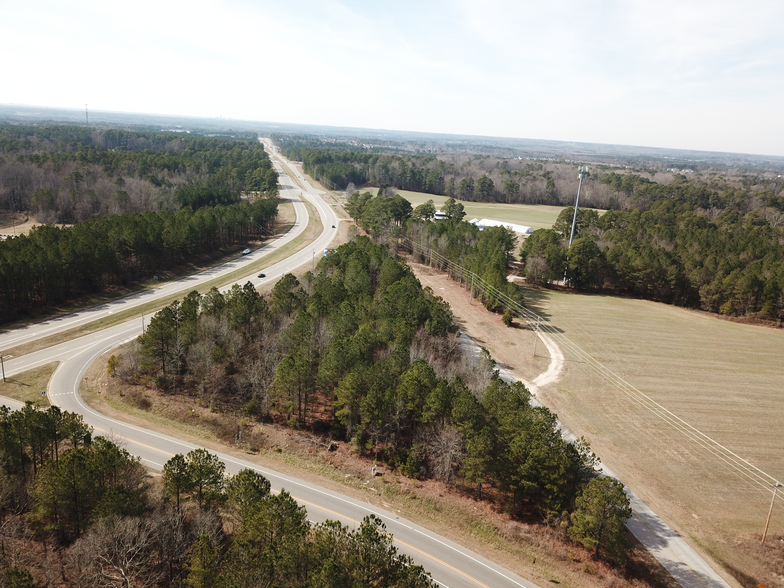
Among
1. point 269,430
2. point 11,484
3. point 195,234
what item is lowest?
point 269,430

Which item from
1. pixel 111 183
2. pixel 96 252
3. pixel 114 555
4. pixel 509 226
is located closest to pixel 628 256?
pixel 509 226

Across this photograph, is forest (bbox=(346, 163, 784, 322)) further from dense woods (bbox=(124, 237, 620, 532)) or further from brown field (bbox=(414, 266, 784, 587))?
dense woods (bbox=(124, 237, 620, 532))

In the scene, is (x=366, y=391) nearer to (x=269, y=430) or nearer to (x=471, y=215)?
(x=269, y=430)

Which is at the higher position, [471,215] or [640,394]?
[471,215]

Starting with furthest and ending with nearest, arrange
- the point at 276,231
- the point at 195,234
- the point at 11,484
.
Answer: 1. the point at 276,231
2. the point at 195,234
3. the point at 11,484

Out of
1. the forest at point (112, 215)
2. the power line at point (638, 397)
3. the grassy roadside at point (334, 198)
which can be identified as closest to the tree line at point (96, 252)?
the forest at point (112, 215)

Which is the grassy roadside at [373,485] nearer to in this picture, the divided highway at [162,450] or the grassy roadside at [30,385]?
the divided highway at [162,450]

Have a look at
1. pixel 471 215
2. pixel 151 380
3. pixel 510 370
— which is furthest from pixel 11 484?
pixel 471 215

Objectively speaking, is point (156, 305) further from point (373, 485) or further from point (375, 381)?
point (373, 485)
